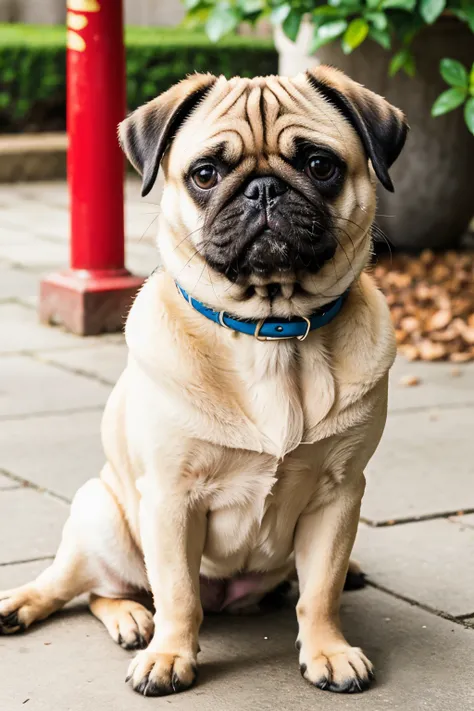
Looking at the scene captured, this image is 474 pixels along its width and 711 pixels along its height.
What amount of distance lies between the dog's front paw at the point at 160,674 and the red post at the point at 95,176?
375 centimetres

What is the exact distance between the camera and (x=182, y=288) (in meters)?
3.00

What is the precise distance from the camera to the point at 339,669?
2900 millimetres

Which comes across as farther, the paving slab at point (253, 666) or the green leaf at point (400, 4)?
the green leaf at point (400, 4)

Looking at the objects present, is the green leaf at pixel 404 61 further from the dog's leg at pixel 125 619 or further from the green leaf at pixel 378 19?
the dog's leg at pixel 125 619

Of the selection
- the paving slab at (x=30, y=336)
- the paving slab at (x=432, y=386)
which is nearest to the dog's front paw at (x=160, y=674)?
the paving slab at (x=432, y=386)

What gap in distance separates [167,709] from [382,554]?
3.88ft

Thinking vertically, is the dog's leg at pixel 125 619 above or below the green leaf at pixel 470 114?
below

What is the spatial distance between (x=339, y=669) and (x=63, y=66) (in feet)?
40.5

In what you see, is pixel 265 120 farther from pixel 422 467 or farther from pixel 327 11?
pixel 327 11

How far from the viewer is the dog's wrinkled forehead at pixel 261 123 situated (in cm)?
285

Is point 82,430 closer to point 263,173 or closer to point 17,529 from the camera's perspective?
point 17,529

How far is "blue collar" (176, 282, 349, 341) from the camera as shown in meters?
2.97

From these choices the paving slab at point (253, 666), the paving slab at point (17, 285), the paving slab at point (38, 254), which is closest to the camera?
the paving slab at point (253, 666)

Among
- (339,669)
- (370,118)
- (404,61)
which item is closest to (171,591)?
(339,669)
